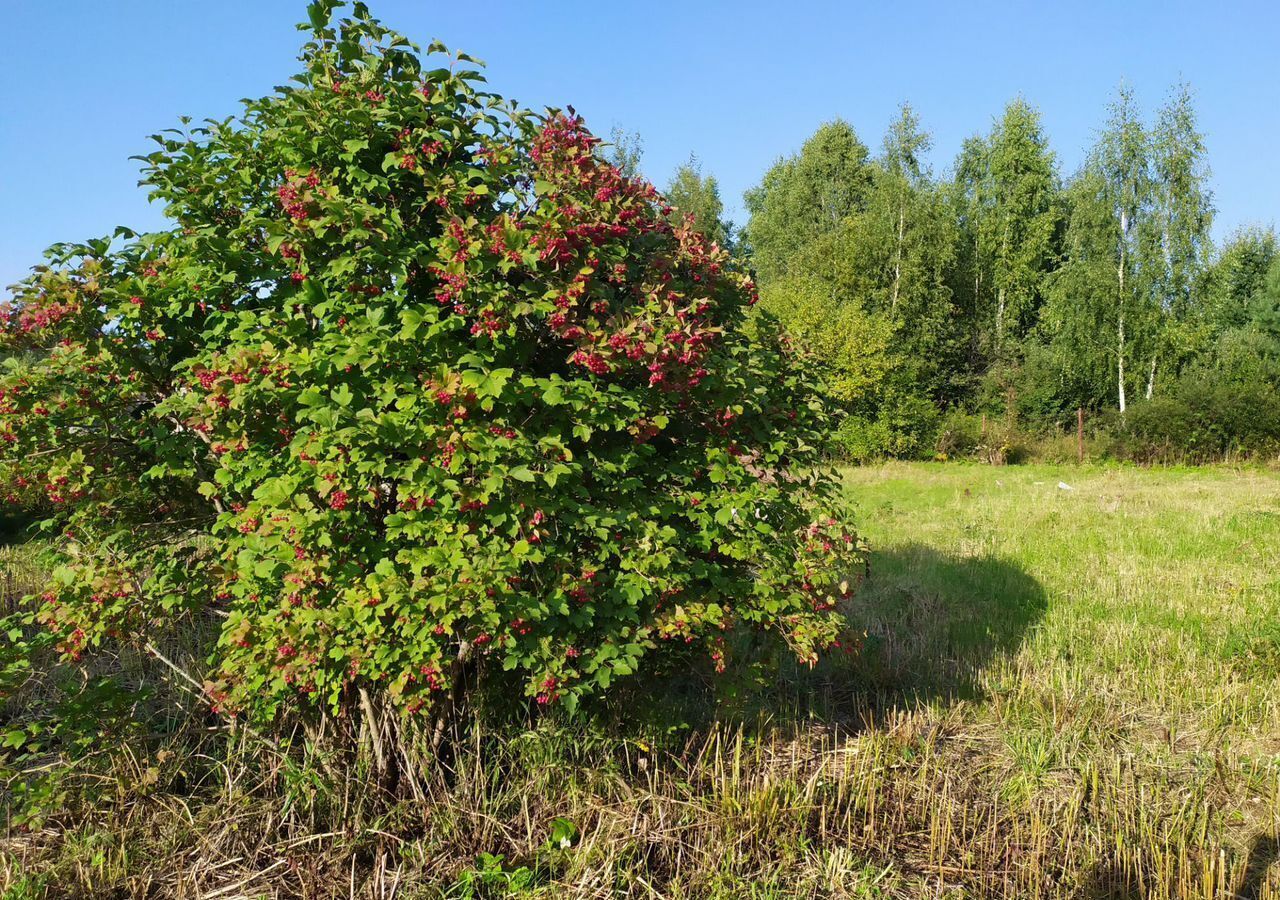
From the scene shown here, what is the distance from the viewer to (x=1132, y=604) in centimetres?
750

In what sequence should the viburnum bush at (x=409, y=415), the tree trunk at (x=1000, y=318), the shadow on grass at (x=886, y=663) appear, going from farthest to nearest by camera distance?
the tree trunk at (x=1000, y=318)
the shadow on grass at (x=886, y=663)
the viburnum bush at (x=409, y=415)

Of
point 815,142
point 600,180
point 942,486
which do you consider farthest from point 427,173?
point 815,142

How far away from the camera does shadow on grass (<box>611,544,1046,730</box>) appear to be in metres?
4.59

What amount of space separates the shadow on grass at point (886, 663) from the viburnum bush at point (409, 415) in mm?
546

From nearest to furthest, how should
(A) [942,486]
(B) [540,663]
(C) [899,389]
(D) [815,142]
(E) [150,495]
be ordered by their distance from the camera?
(B) [540,663], (E) [150,495], (A) [942,486], (C) [899,389], (D) [815,142]

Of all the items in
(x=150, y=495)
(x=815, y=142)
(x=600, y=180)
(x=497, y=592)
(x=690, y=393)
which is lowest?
(x=497, y=592)

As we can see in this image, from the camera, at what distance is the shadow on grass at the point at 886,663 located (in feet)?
15.1

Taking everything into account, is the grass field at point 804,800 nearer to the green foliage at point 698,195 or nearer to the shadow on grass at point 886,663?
the shadow on grass at point 886,663

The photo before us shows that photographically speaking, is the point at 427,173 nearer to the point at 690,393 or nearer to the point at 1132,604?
the point at 690,393

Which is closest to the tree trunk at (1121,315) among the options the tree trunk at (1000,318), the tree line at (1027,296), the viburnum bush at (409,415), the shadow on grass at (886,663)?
the tree line at (1027,296)

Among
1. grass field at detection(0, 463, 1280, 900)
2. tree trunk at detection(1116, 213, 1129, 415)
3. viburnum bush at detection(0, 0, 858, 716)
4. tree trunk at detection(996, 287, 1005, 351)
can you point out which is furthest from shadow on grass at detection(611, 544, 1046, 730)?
tree trunk at detection(996, 287, 1005, 351)

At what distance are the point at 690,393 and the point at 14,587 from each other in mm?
7274

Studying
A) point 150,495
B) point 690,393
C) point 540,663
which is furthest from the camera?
point 150,495

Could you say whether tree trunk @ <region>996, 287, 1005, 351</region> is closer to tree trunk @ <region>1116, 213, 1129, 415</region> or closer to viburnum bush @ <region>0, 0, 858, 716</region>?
tree trunk @ <region>1116, 213, 1129, 415</region>
